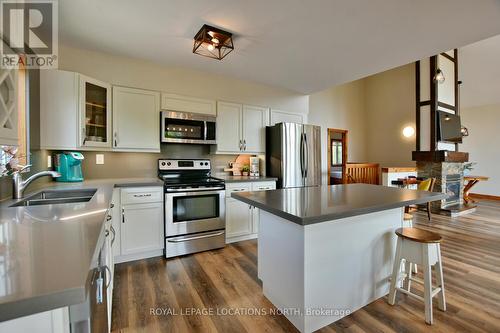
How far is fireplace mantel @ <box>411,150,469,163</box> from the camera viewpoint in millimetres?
4812

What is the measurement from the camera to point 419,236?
175cm

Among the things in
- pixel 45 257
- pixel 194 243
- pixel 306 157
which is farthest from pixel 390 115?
pixel 45 257

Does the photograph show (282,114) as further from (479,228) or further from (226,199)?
(479,228)

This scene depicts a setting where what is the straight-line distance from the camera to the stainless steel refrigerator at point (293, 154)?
3.60 meters

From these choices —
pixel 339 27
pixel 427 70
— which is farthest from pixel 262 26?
pixel 427 70

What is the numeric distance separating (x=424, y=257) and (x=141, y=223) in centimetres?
276

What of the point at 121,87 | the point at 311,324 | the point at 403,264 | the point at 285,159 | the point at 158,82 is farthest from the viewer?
the point at 285,159

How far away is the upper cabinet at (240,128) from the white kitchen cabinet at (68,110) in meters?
1.58

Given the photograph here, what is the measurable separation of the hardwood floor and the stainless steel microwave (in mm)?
1561

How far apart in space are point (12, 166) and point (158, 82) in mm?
1951

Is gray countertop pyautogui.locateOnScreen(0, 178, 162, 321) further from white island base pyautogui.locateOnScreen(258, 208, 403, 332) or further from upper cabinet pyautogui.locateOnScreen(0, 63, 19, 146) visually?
white island base pyautogui.locateOnScreen(258, 208, 403, 332)

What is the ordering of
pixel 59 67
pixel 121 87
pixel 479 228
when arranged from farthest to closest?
pixel 479 228 → pixel 121 87 → pixel 59 67

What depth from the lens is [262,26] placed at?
227 cm

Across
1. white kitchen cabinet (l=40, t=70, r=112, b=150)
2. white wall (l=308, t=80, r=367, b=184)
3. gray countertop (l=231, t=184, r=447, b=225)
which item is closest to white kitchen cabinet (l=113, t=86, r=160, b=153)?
white kitchen cabinet (l=40, t=70, r=112, b=150)
